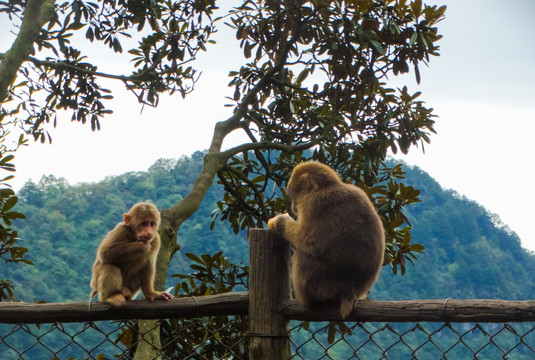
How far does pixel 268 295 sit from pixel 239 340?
0.69ft

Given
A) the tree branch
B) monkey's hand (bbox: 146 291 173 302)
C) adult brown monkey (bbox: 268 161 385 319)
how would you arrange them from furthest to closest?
the tree branch
monkey's hand (bbox: 146 291 173 302)
adult brown monkey (bbox: 268 161 385 319)

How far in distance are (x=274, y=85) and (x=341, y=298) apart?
3470 mm

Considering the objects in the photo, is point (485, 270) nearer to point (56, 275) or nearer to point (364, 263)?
point (56, 275)

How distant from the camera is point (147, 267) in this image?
10.1 ft

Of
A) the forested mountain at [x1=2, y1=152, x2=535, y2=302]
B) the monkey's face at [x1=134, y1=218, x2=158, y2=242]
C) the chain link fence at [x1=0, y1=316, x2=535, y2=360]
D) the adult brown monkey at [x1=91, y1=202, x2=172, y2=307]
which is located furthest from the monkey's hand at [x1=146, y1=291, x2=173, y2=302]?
the forested mountain at [x1=2, y1=152, x2=535, y2=302]

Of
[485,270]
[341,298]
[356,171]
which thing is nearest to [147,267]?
[341,298]

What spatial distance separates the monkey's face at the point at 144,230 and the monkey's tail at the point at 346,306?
129cm

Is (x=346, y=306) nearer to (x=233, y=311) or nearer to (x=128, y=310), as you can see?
(x=233, y=311)

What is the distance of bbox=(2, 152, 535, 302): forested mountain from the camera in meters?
9.88

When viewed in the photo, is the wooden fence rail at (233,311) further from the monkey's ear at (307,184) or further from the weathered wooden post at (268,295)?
the monkey's ear at (307,184)

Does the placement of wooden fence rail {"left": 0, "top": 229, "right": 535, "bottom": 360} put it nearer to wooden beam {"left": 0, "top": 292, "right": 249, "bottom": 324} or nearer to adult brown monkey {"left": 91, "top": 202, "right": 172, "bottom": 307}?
wooden beam {"left": 0, "top": 292, "right": 249, "bottom": 324}

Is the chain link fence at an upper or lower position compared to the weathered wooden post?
lower

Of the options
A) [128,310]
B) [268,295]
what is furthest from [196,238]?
[268,295]

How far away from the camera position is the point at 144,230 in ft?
9.89
